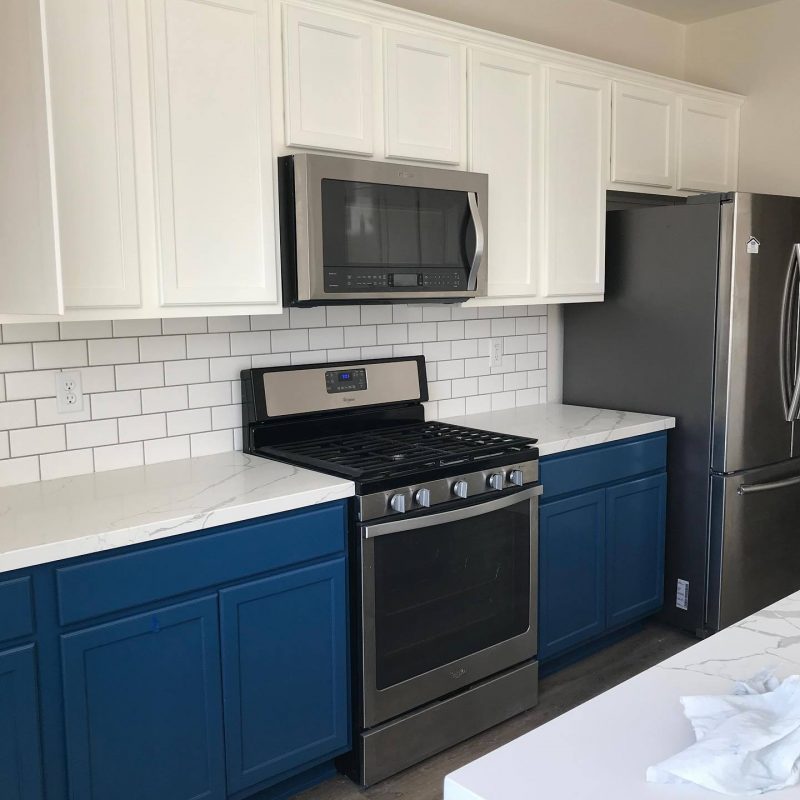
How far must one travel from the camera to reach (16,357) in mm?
2383

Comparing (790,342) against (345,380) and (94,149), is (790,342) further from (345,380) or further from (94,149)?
(94,149)

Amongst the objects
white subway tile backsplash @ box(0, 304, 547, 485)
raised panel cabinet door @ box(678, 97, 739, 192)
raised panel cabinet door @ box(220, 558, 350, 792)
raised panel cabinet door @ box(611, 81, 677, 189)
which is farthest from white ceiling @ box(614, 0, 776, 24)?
raised panel cabinet door @ box(220, 558, 350, 792)

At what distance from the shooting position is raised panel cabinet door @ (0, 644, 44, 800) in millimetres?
1849

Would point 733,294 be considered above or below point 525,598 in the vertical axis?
above

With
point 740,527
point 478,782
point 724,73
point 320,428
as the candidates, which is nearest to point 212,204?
point 320,428

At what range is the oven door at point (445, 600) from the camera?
2473 mm

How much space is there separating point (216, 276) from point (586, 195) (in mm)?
1713

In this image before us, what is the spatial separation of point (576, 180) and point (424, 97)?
0.85 meters

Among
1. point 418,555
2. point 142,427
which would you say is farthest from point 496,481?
point 142,427

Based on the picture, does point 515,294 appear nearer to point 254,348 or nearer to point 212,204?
point 254,348

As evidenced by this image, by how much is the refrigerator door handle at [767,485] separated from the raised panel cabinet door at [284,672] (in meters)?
1.84

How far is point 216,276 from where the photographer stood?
95.9 inches

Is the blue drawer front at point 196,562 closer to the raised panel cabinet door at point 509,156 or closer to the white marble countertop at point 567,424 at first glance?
the white marble countertop at point 567,424

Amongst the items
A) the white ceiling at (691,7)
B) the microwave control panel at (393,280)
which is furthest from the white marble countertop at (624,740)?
the white ceiling at (691,7)
